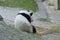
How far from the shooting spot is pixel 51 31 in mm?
6469

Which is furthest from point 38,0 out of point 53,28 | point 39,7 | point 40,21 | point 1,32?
point 1,32

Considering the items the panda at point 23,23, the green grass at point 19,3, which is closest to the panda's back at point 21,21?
the panda at point 23,23

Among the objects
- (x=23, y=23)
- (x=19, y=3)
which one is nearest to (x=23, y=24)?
(x=23, y=23)

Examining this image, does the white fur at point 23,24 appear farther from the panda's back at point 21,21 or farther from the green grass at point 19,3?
the green grass at point 19,3

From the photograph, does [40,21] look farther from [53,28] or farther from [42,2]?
[42,2]

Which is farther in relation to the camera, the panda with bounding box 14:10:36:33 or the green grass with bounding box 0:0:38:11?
the green grass with bounding box 0:0:38:11

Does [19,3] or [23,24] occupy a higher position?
[19,3]

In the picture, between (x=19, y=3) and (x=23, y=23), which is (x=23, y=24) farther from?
(x=19, y=3)

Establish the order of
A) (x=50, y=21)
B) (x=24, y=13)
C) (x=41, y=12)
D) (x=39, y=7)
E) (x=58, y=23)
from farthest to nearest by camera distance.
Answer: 1. (x=39, y=7)
2. (x=41, y=12)
3. (x=50, y=21)
4. (x=58, y=23)
5. (x=24, y=13)

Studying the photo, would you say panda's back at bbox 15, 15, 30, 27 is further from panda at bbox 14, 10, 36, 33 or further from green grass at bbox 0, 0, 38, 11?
green grass at bbox 0, 0, 38, 11

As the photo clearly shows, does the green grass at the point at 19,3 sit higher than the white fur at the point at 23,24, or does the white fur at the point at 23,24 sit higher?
the green grass at the point at 19,3

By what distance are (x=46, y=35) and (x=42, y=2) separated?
6.55 m

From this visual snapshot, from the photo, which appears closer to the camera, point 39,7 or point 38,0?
point 39,7

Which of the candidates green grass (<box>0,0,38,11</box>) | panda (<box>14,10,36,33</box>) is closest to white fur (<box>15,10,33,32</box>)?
panda (<box>14,10,36,33</box>)
